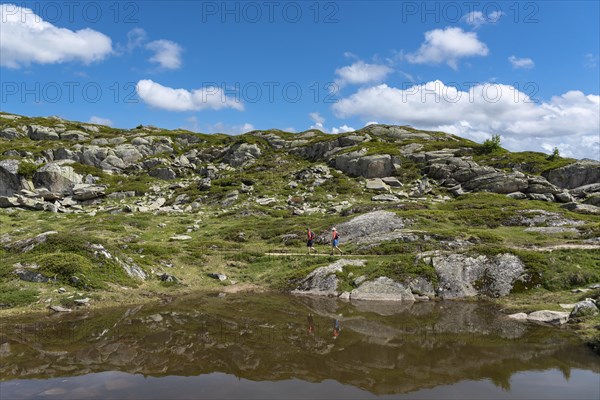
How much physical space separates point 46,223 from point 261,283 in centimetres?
3904

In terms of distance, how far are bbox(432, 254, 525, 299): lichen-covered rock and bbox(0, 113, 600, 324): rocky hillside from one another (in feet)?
0.32

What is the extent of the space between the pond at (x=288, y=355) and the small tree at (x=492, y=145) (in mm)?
74360

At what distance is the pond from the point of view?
1288cm

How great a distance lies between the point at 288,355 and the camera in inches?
631

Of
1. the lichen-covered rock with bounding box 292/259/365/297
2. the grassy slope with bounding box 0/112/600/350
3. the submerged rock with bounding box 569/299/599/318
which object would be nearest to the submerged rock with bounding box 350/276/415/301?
the grassy slope with bounding box 0/112/600/350

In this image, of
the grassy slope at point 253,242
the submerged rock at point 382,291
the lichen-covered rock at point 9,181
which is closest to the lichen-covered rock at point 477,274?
the grassy slope at point 253,242

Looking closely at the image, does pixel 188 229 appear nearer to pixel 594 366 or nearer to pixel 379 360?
pixel 379 360

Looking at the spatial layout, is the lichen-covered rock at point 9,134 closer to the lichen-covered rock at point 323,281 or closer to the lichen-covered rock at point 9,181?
the lichen-covered rock at point 9,181

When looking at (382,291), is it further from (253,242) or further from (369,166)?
(369,166)

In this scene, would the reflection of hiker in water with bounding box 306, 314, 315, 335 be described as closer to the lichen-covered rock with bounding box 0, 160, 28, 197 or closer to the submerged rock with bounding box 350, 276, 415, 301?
the submerged rock with bounding box 350, 276, 415, 301

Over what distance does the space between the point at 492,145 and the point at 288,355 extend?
86383 millimetres

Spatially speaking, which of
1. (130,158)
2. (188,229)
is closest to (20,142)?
(130,158)

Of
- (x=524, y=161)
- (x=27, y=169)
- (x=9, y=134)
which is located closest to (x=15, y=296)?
(x=27, y=169)

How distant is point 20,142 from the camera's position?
4186 inches
